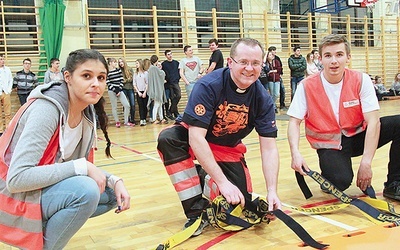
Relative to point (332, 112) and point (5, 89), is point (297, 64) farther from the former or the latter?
point (332, 112)

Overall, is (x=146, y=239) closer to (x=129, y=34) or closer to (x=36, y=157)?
(x=36, y=157)

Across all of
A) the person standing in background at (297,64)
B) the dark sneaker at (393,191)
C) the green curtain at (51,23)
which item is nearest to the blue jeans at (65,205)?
the dark sneaker at (393,191)

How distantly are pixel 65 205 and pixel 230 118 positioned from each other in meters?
1.05

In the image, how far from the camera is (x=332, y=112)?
8.62 ft

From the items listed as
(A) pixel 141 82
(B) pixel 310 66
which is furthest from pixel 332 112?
→ (B) pixel 310 66

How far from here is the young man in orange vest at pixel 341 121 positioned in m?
2.53

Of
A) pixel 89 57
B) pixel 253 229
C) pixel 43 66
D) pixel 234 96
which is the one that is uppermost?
pixel 43 66

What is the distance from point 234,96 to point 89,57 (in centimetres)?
87

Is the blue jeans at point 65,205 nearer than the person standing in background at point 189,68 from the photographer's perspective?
Yes

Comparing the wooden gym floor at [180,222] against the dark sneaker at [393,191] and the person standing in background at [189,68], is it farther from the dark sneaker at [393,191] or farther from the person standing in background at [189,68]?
the person standing in background at [189,68]

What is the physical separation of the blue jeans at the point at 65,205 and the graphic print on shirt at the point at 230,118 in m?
0.90

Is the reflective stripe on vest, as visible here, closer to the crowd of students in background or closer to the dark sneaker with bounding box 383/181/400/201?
the dark sneaker with bounding box 383/181/400/201

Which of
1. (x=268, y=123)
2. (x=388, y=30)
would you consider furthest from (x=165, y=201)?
(x=388, y=30)

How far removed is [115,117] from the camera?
8586mm
